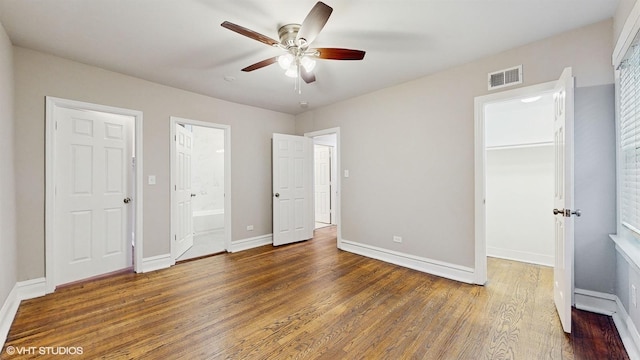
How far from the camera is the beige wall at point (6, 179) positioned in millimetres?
2086

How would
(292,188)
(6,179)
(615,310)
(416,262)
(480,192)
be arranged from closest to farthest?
(615,310) < (6,179) < (480,192) < (416,262) < (292,188)

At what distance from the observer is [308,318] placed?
86.2 inches

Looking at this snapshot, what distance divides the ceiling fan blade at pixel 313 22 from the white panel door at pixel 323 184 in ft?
15.9

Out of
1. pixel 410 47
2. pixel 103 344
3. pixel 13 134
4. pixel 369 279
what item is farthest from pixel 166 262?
pixel 410 47

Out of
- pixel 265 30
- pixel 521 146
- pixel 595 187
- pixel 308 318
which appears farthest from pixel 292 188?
pixel 595 187

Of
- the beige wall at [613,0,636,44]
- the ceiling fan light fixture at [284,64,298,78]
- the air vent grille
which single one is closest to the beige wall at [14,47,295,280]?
the ceiling fan light fixture at [284,64,298,78]

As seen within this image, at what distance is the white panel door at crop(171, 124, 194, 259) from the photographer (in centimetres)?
377

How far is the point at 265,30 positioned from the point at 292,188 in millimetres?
2897

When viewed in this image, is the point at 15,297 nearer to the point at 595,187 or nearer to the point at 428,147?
the point at 428,147

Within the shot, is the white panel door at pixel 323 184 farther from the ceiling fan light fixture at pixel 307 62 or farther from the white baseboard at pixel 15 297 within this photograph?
the white baseboard at pixel 15 297

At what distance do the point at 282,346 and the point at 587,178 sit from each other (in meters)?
2.84

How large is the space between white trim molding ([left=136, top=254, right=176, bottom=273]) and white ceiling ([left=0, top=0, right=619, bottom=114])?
7.64ft

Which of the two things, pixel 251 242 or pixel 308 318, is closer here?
pixel 308 318

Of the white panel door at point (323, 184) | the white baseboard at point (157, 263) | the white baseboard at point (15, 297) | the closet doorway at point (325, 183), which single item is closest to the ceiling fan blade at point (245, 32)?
the white baseboard at point (15, 297)
